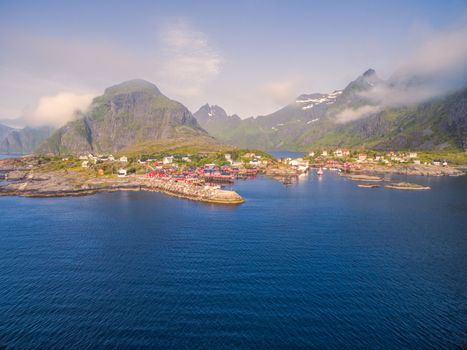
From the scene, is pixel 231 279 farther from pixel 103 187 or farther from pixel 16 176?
pixel 16 176

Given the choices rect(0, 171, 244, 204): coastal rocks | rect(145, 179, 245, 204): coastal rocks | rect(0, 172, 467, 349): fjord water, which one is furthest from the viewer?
rect(0, 171, 244, 204): coastal rocks

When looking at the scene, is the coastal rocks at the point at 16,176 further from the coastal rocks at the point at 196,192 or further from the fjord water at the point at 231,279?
the fjord water at the point at 231,279

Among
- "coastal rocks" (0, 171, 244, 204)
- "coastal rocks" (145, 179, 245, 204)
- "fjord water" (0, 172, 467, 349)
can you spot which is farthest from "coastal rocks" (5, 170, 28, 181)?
"fjord water" (0, 172, 467, 349)

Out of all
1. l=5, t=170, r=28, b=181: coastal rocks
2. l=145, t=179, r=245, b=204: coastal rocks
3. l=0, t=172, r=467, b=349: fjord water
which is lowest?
l=0, t=172, r=467, b=349: fjord water

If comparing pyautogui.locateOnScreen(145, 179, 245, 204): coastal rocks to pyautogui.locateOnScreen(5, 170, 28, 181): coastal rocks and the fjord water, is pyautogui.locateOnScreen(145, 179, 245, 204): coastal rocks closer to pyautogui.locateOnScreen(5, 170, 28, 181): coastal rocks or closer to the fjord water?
the fjord water

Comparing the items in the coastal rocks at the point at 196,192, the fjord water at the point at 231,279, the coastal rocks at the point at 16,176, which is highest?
the coastal rocks at the point at 16,176

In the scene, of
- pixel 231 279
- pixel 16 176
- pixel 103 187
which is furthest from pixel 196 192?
pixel 16 176

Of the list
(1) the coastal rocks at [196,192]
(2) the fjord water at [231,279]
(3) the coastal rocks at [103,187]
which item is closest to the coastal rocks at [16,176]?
(3) the coastal rocks at [103,187]

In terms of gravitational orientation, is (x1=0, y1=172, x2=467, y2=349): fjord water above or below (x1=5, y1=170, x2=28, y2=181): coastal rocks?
below
